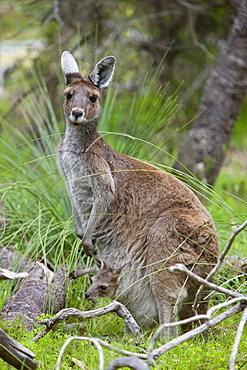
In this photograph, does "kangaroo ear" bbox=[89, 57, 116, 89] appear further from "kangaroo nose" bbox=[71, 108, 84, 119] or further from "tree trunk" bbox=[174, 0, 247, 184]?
"tree trunk" bbox=[174, 0, 247, 184]

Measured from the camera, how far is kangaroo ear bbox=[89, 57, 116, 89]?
176 inches

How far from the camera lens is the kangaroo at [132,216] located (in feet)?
13.2

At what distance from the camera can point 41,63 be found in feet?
29.5

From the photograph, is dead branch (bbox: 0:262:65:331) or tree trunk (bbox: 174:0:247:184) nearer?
dead branch (bbox: 0:262:65:331)

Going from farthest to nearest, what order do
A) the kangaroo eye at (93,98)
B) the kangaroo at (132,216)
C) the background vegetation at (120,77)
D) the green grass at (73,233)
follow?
the background vegetation at (120,77), the kangaroo eye at (93,98), the kangaroo at (132,216), the green grass at (73,233)

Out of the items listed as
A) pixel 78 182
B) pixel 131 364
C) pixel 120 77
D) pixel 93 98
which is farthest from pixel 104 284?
pixel 120 77

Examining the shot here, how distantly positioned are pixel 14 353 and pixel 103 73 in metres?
2.49

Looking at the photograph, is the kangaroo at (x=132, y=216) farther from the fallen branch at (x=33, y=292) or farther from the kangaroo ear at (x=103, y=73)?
the fallen branch at (x=33, y=292)

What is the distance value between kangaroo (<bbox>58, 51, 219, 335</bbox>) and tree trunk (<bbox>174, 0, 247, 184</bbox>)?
2645 millimetres

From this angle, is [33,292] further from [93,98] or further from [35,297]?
[93,98]

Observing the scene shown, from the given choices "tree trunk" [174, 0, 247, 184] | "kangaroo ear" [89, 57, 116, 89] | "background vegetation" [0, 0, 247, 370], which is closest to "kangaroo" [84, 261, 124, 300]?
"background vegetation" [0, 0, 247, 370]

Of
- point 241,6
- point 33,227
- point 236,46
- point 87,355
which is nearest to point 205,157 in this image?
point 236,46

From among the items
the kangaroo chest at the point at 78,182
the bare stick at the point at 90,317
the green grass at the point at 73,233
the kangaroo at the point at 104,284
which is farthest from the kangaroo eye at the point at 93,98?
the bare stick at the point at 90,317

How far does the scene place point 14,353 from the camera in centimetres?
291
